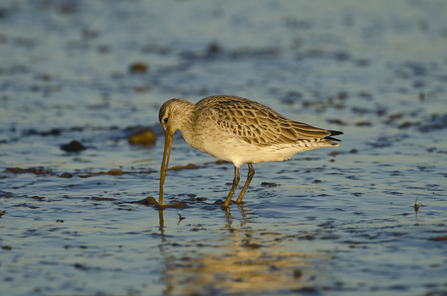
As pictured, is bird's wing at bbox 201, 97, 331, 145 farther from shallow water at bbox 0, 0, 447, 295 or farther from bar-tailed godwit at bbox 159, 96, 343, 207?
shallow water at bbox 0, 0, 447, 295

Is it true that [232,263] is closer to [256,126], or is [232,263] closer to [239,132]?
[239,132]

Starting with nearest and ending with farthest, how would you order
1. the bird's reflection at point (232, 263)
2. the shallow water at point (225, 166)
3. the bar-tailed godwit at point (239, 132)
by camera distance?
1. the bird's reflection at point (232, 263)
2. the shallow water at point (225, 166)
3. the bar-tailed godwit at point (239, 132)

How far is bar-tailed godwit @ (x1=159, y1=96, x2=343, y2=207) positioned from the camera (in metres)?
7.84

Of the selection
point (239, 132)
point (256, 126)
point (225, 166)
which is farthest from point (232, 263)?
point (225, 166)

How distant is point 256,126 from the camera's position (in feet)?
26.0

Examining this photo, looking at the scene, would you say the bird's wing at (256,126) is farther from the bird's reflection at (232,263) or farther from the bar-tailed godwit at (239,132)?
the bird's reflection at (232,263)

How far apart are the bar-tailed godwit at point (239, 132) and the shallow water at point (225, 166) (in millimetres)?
596

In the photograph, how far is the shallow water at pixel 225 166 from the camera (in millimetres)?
5492

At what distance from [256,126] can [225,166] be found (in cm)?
192

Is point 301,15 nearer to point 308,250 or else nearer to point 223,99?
point 223,99

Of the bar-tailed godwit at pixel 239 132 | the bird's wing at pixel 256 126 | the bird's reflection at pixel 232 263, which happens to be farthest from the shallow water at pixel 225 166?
the bird's wing at pixel 256 126

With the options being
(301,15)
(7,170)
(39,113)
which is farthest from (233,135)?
(301,15)

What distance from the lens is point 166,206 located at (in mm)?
7535

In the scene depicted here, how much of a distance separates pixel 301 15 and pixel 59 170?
15.6m
